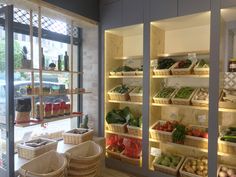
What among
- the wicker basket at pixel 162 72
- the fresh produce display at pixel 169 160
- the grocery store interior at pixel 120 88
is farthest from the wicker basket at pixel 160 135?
the wicker basket at pixel 162 72

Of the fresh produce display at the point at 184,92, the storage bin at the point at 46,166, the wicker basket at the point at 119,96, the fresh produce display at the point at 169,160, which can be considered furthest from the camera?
the wicker basket at the point at 119,96

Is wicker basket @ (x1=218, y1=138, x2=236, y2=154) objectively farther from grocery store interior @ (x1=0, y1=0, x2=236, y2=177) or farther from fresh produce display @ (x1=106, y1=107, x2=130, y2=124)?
fresh produce display @ (x1=106, y1=107, x2=130, y2=124)

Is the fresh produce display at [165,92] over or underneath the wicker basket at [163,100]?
over

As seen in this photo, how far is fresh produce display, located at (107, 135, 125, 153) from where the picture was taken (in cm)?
327

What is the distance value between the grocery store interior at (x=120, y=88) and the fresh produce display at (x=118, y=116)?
0.02 m

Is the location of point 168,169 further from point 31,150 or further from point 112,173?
point 31,150

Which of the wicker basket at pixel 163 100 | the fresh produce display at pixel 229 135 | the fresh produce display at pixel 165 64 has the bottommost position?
the fresh produce display at pixel 229 135

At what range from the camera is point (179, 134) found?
2.59 metres

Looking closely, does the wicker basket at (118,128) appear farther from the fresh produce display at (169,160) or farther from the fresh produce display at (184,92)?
the fresh produce display at (184,92)

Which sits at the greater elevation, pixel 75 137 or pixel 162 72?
pixel 162 72

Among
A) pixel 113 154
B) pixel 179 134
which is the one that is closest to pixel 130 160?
pixel 113 154

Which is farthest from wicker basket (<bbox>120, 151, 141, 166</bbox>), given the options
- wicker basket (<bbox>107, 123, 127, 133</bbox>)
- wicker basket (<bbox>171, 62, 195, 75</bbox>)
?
wicker basket (<bbox>171, 62, 195, 75</bbox>)

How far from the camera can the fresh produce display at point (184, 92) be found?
2.64m

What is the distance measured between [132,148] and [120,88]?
96 cm
